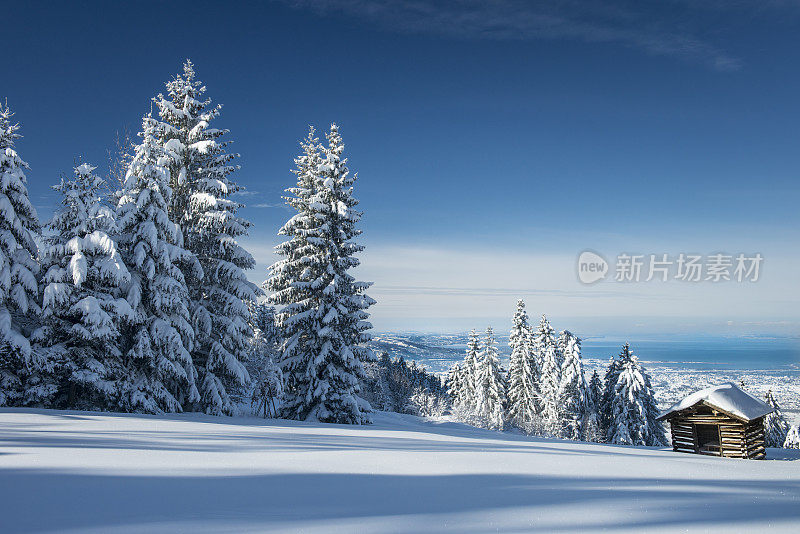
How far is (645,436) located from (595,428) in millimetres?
4161

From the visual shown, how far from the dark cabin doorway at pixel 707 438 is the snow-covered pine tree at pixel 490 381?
28268 millimetres

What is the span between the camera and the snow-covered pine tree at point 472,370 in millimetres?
47875

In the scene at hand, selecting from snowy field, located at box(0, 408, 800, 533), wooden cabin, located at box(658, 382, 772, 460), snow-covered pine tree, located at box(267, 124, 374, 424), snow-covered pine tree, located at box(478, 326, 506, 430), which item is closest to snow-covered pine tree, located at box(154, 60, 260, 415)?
snow-covered pine tree, located at box(267, 124, 374, 424)

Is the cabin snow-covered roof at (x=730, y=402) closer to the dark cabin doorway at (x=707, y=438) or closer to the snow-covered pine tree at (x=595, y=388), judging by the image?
the dark cabin doorway at (x=707, y=438)

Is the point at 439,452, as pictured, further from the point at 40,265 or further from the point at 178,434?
the point at 40,265

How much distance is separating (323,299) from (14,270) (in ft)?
35.4

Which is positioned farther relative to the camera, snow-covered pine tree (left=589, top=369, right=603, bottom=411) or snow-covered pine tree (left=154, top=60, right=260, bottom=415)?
snow-covered pine tree (left=589, top=369, right=603, bottom=411)

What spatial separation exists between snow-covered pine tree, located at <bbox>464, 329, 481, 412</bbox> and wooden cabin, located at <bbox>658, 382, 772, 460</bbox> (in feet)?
102

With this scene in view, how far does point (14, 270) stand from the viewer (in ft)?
45.5

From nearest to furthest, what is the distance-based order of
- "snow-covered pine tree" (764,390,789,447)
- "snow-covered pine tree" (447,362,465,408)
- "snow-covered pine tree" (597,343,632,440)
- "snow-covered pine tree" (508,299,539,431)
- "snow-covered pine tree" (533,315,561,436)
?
"snow-covered pine tree" (764,390,789,447) → "snow-covered pine tree" (533,315,561,436) → "snow-covered pine tree" (597,343,632,440) → "snow-covered pine tree" (508,299,539,431) → "snow-covered pine tree" (447,362,465,408)

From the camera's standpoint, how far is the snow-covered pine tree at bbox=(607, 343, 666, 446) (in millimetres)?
33156

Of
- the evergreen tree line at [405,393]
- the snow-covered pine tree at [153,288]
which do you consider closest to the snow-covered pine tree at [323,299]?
the snow-covered pine tree at [153,288]

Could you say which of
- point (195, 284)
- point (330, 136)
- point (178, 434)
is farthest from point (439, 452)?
point (330, 136)

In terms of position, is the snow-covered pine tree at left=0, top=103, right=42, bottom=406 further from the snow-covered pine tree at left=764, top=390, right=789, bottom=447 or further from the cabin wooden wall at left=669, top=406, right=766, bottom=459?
the snow-covered pine tree at left=764, top=390, right=789, bottom=447
